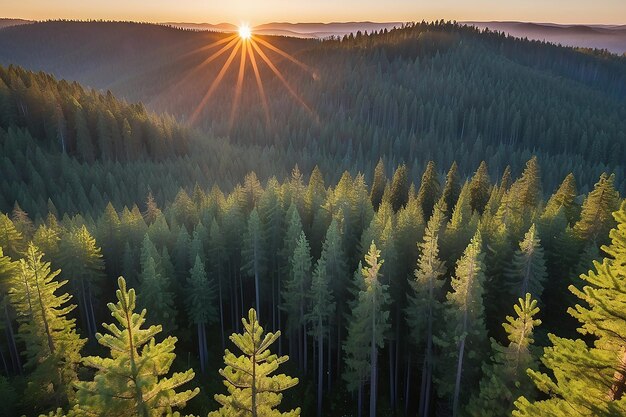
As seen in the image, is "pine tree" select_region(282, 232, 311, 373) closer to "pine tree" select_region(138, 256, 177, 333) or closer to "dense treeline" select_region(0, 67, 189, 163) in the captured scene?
"pine tree" select_region(138, 256, 177, 333)

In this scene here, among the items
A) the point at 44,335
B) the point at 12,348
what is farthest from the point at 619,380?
the point at 12,348

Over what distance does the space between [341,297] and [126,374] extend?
28.0 metres

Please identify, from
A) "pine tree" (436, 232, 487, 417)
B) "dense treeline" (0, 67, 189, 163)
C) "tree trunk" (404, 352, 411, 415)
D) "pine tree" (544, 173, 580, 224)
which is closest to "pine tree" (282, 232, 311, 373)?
"tree trunk" (404, 352, 411, 415)

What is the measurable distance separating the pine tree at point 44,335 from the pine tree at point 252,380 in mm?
14438

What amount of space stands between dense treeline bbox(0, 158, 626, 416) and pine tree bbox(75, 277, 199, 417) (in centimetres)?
6

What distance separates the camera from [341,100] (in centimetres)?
17750

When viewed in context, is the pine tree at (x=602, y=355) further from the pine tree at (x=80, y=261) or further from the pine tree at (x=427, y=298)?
the pine tree at (x=80, y=261)

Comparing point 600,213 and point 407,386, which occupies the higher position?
point 600,213

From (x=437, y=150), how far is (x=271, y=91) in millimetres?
91878

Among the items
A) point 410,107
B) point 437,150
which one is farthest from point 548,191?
point 410,107

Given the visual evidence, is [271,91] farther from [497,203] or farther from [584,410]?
[584,410]

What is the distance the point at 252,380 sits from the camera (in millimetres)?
12297

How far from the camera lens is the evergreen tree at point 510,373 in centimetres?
2014

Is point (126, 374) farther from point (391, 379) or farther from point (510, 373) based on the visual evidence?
point (391, 379)
